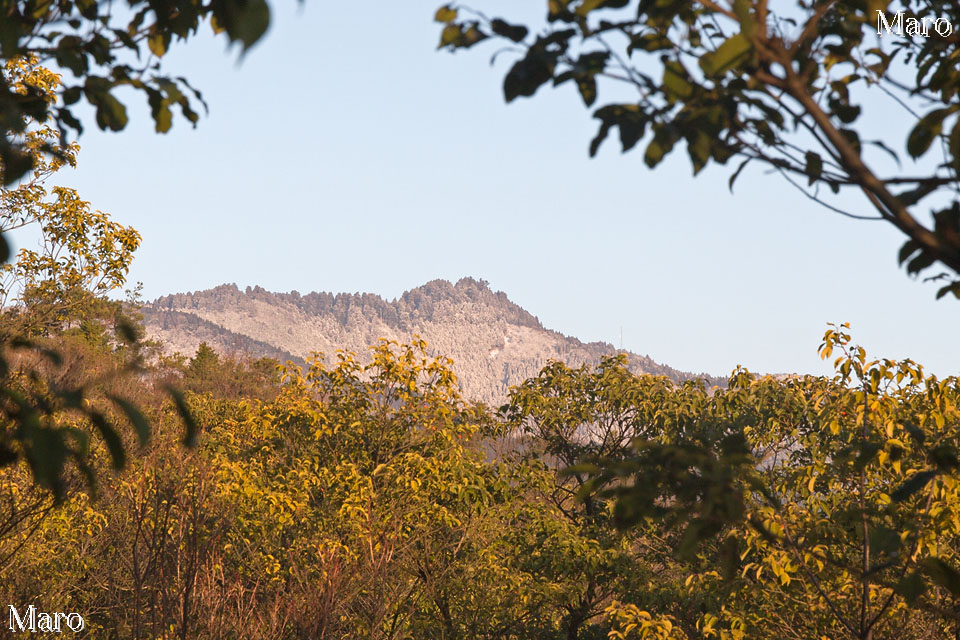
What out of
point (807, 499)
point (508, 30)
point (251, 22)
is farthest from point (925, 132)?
point (807, 499)

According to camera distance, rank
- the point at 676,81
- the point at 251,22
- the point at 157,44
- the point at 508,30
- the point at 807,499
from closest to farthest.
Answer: the point at 251,22, the point at 676,81, the point at 508,30, the point at 157,44, the point at 807,499

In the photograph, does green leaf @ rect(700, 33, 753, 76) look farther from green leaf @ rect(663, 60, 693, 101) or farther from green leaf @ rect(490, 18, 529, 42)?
green leaf @ rect(490, 18, 529, 42)

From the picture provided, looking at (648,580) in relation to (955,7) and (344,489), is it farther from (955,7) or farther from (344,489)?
(955,7)

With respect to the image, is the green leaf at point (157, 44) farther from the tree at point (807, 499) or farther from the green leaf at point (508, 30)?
the tree at point (807, 499)

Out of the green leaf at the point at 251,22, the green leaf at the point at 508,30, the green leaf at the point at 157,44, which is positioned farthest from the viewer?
the green leaf at the point at 157,44

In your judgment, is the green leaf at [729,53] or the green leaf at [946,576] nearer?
the green leaf at [729,53]

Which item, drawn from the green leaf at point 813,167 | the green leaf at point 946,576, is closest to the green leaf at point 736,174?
the green leaf at point 813,167

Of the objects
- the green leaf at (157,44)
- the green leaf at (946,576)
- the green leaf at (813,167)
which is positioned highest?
the green leaf at (157,44)

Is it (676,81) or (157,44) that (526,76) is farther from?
(157,44)

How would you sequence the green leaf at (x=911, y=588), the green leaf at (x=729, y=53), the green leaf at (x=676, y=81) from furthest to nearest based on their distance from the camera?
1. the green leaf at (x=911, y=588)
2. the green leaf at (x=676, y=81)
3. the green leaf at (x=729, y=53)

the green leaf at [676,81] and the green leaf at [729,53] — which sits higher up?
the green leaf at [676,81]

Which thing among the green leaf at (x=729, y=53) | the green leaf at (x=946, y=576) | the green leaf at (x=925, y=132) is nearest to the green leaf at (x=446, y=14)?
the green leaf at (x=729, y=53)

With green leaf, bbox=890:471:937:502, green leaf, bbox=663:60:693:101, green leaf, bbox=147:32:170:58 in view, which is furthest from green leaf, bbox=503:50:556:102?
green leaf, bbox=890:471:937:502

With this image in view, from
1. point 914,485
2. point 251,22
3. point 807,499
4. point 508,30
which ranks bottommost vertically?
point 807,499
